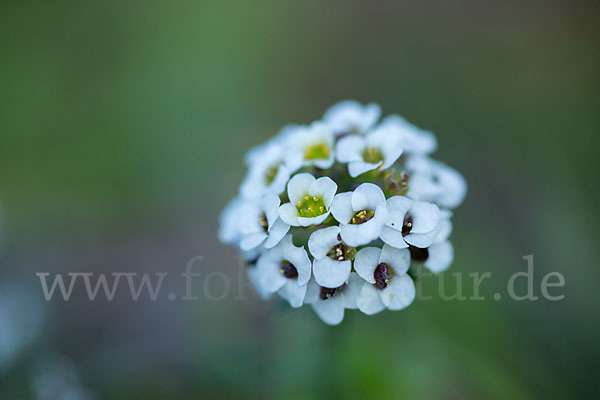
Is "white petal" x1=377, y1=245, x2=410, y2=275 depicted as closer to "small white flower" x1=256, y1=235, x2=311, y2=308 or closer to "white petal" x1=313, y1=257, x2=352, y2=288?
"white petal" x1=313, y1=257, x2=352, y2=288

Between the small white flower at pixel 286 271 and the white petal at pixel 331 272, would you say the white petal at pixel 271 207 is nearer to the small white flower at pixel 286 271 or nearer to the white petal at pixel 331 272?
the small white flower at pixel 286 271

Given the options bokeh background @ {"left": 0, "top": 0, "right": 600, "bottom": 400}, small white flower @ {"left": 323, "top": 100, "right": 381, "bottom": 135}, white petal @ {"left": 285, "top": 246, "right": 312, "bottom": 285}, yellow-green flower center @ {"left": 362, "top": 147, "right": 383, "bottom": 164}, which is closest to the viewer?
white petal @ {"left": 285, "top": 246, "right": 312, "bottom": 285}

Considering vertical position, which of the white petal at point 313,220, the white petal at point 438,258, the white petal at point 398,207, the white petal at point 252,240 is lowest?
the white petal at point 252,240

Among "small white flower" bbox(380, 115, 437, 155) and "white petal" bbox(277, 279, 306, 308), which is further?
"small white flower" bbox(380, 115, 437, 155)

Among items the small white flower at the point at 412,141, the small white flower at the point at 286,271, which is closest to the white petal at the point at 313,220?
the small white flower at the point at 286,271

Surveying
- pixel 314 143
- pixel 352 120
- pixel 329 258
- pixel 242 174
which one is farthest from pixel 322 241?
pixel 242 174

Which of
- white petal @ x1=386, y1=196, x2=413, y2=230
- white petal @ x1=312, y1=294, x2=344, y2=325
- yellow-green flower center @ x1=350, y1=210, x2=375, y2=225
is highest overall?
white petal @ x1=386, y1=196, x2=413, y2=230

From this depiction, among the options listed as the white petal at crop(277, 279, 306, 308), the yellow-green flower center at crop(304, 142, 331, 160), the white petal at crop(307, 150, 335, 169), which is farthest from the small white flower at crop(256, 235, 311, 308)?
the yellow-green flower center at crop(304, 142, 331, 160)

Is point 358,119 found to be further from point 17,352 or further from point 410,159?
point 17,352
